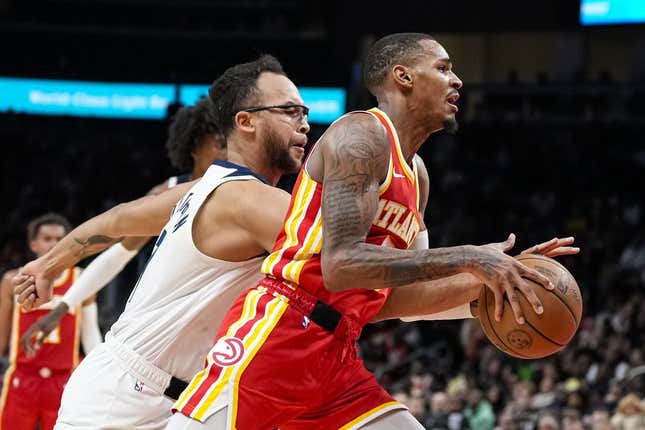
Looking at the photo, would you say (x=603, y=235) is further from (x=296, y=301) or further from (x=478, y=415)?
(x=296, y=301)

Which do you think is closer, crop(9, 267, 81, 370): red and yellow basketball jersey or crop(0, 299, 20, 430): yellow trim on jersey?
crop(0, 299, 20, 430): yellow trim on jersey

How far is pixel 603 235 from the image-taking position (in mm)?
15586

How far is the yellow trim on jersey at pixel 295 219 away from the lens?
3201 mm

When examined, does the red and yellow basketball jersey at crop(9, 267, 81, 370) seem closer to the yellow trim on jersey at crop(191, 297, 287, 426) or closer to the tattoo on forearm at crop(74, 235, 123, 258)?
the tattoo on forearm at crop(74, 235, 123, 258)

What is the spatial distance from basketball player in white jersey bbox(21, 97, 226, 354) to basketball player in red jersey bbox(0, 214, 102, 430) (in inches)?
33.3

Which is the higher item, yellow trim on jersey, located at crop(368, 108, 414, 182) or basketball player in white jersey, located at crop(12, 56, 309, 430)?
yellow trim on jersey, located at crop(368, 108, 414, 182)

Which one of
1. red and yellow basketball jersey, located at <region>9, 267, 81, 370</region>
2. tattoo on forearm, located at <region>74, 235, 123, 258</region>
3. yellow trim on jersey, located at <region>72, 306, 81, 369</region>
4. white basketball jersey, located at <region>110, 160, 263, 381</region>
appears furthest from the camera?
yellow trim on jersey, located at <region>72, 306, 81, 369</region>

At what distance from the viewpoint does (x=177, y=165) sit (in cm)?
524

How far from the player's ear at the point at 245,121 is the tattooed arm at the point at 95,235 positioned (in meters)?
0.39

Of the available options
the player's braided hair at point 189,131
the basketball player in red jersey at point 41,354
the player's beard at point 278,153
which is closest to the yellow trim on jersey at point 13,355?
the basketball player in red jersey at point 41,354

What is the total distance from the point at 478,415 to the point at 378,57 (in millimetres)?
6595

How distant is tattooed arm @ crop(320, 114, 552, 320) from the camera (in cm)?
286

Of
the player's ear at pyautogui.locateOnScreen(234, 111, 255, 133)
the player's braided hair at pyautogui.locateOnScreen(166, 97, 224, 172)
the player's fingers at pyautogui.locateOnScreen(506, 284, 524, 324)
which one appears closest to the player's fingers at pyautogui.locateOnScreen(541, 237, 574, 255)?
the player's fingers at pyautogui.locateOnScreen(506, 284, 524, 324)

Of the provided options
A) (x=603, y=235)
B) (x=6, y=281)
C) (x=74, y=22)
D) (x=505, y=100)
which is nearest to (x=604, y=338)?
(x=603, y=235)
